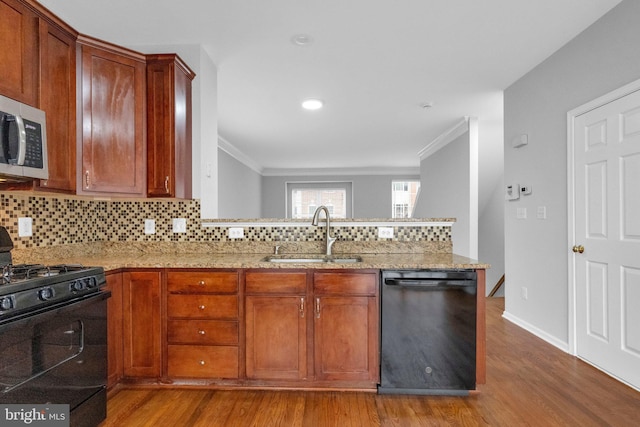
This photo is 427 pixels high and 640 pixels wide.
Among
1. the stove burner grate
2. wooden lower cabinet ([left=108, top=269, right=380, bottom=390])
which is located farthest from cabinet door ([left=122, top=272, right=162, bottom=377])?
the stove burner grate

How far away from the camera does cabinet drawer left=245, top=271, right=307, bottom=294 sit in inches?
85.0

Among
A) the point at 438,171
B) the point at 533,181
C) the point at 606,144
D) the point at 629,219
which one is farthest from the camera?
the point at 438,171

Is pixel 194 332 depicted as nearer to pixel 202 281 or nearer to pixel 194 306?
pixel 194 306

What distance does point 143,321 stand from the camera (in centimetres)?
220

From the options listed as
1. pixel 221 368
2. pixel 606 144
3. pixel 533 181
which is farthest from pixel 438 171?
pixel 221 368

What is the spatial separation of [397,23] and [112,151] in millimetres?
2187

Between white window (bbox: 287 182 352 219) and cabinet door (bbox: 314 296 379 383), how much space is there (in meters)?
7.56

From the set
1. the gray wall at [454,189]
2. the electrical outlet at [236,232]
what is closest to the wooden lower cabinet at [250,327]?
the electrical outlet at [236,232]

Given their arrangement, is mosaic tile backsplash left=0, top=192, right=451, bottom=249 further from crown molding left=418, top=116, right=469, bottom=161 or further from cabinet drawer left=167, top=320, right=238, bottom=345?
crown molding left=418, top=116, right=469, bottom=161

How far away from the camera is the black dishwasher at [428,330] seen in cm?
208

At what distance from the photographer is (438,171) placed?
20.1 ft

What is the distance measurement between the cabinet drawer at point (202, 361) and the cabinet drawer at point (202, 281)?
14.6 inches

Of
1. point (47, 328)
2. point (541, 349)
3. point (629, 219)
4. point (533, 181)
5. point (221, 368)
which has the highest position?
point (533, 181)

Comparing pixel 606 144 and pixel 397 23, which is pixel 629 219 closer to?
pixel 606 144
